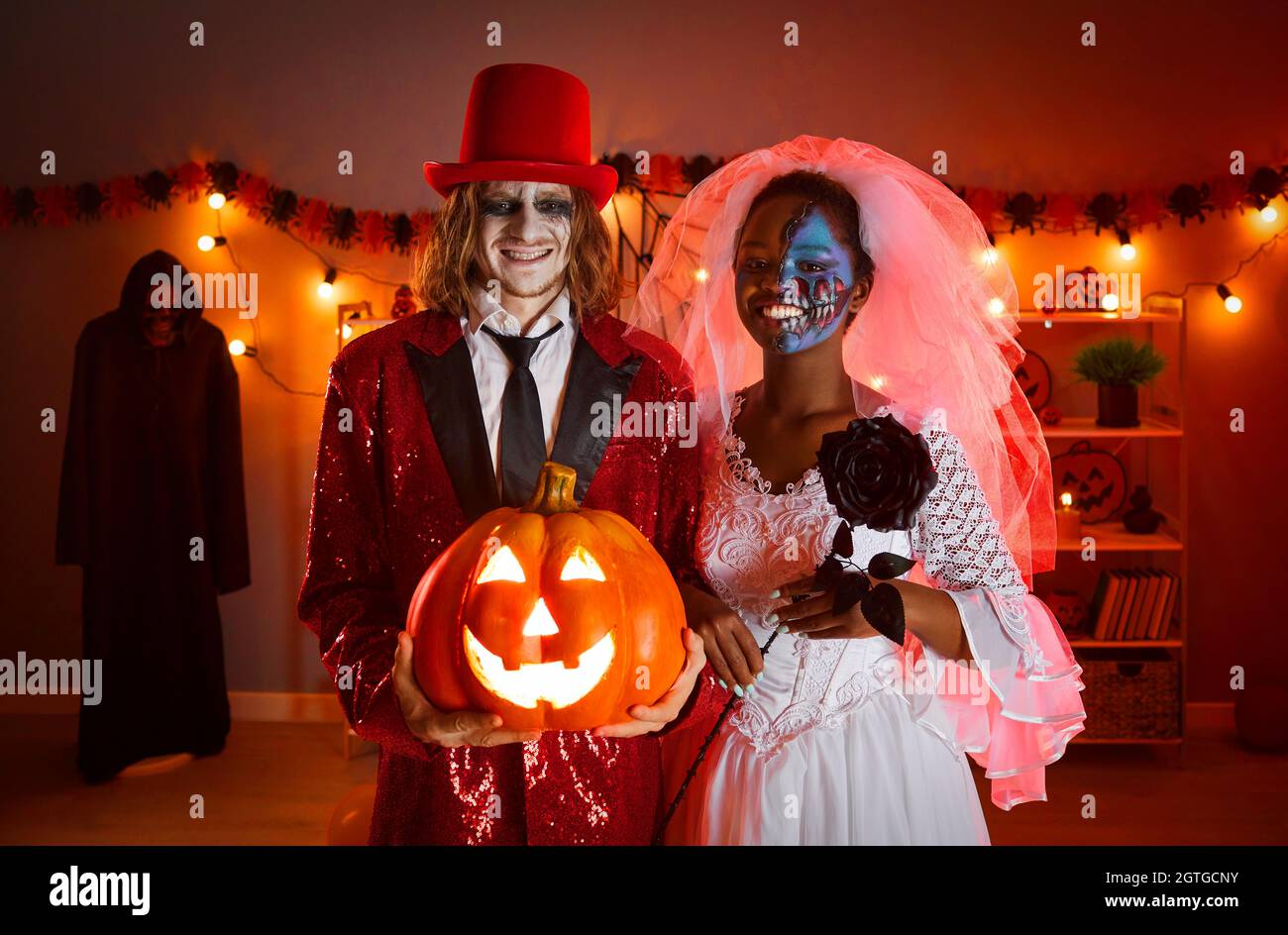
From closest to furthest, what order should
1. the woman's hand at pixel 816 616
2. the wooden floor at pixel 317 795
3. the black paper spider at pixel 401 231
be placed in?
the woman's hand at pixel 816 616
the wooden floor at pixel 317 795
the black paper spider at pixel 401 231

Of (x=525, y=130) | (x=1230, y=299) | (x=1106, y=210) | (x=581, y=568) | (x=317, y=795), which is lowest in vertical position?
(x=317, y=795)

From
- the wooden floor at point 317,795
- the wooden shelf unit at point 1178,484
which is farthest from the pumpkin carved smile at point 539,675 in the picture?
the wooden shelf unit at point 1178,484

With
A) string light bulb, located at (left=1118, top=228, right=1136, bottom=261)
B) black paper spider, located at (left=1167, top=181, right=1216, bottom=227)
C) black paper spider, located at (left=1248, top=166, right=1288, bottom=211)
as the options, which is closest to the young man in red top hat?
string light bulb, located at (left=1118, top=228, right=1136, bottom=261)

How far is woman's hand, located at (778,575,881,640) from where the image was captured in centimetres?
142

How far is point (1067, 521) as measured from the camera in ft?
14.3

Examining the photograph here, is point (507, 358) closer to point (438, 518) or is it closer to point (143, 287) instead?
point (438, 518)

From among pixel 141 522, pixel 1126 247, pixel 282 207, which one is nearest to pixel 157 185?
pixel 282 207

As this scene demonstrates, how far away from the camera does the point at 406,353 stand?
1.67 m

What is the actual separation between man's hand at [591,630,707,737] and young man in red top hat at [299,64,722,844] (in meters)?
0.10

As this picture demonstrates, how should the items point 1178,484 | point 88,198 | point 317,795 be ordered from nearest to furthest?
point 317,795
point 1178,484
point 88,198

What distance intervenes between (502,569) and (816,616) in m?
0.42

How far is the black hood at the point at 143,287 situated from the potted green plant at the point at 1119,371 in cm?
357

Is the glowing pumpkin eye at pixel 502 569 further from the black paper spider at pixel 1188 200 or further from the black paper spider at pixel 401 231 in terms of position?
the black paper spider at pixel 1188 200

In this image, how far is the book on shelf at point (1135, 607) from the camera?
4363mm
